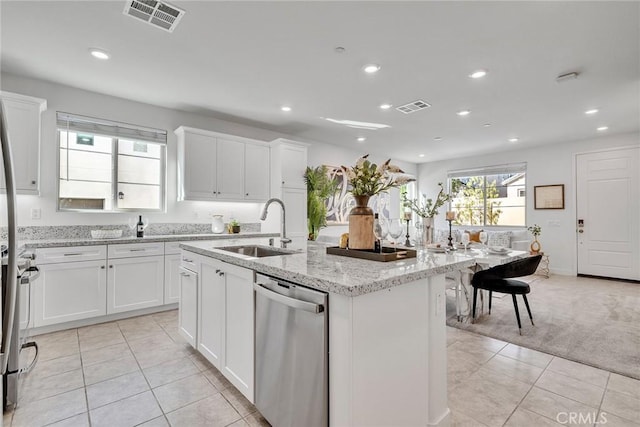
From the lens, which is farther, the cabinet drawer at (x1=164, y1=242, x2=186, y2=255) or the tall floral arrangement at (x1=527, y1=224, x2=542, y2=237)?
the tall floral arrangement at (x1=527, y1=224, x2=542, y2=237)

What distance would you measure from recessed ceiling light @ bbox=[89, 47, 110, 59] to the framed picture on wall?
24.4ft

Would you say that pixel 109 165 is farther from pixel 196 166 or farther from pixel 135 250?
pixel 135 250

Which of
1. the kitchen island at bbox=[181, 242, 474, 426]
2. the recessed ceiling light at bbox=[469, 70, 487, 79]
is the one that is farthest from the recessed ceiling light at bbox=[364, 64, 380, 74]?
the kitchen island at bbox=[181, 242, 474, 426]

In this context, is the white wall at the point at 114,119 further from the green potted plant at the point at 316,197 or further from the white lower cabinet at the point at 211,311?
the white lower cabinet at the point at 211,311

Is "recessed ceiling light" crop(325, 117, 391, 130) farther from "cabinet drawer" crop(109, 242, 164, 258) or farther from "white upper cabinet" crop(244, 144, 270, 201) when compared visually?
"cabinet drawer" crop(109, 242, 164, 258)

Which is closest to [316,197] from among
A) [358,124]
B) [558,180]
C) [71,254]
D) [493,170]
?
[358,124]

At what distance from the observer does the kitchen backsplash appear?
3.29 m

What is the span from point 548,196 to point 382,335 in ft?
21.7

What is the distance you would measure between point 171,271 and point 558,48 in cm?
454

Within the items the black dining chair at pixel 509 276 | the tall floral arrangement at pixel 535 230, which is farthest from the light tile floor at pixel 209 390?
the tall floral arrangement at pixel 535 230

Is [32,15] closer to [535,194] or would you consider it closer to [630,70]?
[630,70]

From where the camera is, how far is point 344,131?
5.33 m

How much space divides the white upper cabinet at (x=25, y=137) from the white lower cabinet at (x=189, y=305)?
201 centimetres

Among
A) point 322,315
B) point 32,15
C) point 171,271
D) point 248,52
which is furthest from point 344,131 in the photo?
point 322,315
